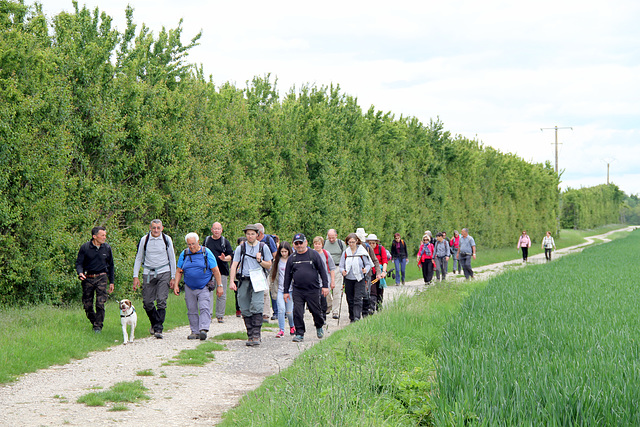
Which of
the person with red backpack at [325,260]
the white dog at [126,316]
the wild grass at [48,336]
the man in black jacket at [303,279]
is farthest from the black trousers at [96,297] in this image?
the person with red backpack at [325,260]

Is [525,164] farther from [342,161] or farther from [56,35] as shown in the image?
[56,35]

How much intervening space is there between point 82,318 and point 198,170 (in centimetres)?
680

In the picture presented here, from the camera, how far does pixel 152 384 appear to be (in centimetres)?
835

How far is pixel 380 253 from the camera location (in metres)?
15.7

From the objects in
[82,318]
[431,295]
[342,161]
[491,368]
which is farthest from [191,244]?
[342,161]

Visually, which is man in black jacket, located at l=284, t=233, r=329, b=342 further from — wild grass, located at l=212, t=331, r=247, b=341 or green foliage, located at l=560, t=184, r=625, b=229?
green foliage, located at l=560, t=184, r=625, b=229

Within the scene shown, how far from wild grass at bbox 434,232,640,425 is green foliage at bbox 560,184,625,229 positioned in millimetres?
82527

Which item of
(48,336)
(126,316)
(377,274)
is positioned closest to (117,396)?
(48,336)

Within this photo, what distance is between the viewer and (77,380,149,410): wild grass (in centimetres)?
730

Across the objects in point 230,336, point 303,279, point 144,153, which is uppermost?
point 144,153

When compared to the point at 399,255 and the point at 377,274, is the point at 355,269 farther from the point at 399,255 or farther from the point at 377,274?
the point at 399,255

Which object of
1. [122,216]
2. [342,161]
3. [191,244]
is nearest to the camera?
[191,244]

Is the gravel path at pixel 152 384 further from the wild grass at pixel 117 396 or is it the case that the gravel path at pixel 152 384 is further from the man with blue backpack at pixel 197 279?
the man with blue backpack at pixel 197 279

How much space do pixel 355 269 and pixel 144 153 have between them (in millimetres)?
6536
